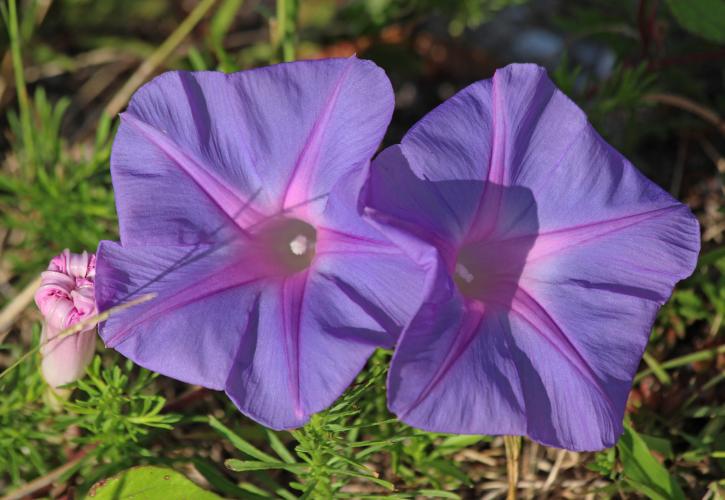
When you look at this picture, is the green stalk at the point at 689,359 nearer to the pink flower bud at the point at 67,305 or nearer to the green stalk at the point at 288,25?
the green stalk at the point at 288,25

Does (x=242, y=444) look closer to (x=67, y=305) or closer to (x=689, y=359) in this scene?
(x=67, y=305)

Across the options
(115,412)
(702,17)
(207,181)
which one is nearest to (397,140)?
(702,17)

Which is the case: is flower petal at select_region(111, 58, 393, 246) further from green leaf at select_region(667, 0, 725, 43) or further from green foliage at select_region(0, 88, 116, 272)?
green leaf at select_region(667, 0, 725, 43)

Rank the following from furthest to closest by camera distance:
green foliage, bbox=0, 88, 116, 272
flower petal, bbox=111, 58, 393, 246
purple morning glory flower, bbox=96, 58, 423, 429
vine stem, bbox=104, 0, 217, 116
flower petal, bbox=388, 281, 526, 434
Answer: vine stem, bbox=104, 0, 217, 116
green foliage, bbox=0, 88, 116, 272
flower petal, bbox=111, 58, 393, 246
purple morning glory flower, bbox=96, 58, 423, 429
flower petal, bbox=388, 281, 526, 434

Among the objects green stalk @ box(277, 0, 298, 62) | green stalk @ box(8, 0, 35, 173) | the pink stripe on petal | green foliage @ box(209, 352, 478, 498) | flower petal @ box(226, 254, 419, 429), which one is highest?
green stalk @ box(277, 0, 298, 62)

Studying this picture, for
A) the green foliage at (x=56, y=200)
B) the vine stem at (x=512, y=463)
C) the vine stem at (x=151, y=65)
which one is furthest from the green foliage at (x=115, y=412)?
the vine stem at (x=151, y=65)

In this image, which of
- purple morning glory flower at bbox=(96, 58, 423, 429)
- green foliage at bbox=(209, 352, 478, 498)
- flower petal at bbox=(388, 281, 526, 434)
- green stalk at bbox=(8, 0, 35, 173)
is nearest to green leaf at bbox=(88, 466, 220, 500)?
Result: green foliage at bbox=(209, 352, 478, 498)
